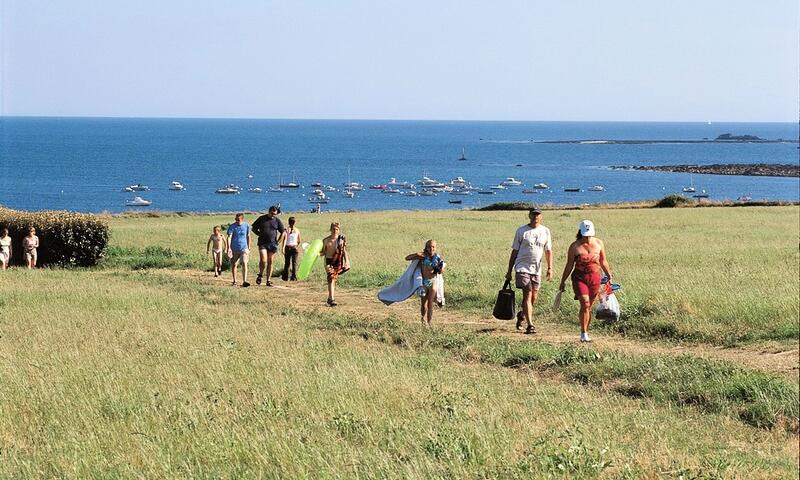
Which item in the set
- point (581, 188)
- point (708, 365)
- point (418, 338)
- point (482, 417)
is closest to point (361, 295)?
point (418, 338)

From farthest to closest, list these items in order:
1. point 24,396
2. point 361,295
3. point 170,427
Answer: point 361,295, point 24,396, point 170,427

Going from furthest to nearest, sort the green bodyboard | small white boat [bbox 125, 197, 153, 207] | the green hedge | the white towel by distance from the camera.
A: small white boat [bbox 125, 197, 153, 207] → the green hedge → the green bodyboard → the white towel

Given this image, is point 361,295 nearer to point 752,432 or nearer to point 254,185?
point 752,432

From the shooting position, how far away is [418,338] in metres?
15.4

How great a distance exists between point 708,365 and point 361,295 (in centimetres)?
1025

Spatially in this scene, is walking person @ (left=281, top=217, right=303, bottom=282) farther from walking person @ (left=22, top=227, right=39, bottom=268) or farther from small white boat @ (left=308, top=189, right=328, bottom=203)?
small white boat @ (left=308, top=189, right=328, bottom=203)

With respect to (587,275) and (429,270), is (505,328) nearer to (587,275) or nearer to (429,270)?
(429,270)

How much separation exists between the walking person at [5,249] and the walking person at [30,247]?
45 cm

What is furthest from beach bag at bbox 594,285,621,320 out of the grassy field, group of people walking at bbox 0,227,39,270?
group of people walking at bbox 0,227,39,270

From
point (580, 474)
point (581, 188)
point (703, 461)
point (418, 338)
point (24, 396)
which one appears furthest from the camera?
point (581, 188)

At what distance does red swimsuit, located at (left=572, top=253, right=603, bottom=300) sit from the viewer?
14748mm

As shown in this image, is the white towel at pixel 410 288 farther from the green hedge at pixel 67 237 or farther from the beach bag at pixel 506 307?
the green hedge at pixel 67 237

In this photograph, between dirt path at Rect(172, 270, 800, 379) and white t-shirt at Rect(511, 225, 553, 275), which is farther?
white t-shirt at Rect(511, 225, 553, 275)

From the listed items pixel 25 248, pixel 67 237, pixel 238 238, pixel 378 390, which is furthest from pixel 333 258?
pixel 67 237
